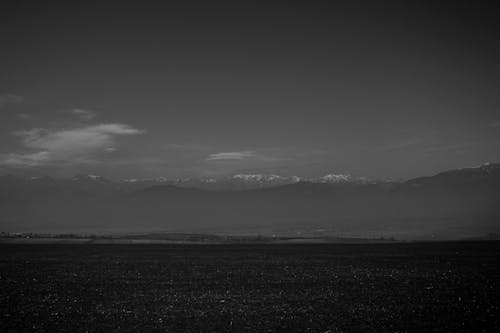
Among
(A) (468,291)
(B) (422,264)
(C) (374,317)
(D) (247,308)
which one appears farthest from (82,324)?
(B) (422,264)

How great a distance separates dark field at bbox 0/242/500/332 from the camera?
719 inches

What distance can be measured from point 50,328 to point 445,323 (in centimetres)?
1615

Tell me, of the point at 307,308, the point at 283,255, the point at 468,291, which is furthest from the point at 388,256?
the point at 307,308

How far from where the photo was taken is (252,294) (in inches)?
960

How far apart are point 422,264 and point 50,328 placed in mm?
29420

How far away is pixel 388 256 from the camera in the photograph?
4297cm

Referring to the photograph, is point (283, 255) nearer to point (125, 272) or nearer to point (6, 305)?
point (125, 272)

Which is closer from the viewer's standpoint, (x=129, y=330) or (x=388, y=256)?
(x=129, y=330)

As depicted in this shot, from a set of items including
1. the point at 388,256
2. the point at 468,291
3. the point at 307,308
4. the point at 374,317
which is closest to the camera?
the point at 374,317

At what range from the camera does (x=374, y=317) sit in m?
19.1

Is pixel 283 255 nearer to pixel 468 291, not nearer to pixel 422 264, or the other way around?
pixel 422 264

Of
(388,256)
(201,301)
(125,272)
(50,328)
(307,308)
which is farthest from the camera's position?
(388,256)

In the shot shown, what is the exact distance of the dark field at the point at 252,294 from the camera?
18266 mm

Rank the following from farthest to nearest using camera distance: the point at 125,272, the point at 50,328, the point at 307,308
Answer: the point at 125,272 → the point at 307,308 → the point at 50,328
